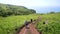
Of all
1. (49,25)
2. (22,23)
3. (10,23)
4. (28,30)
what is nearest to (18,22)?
(22,23)

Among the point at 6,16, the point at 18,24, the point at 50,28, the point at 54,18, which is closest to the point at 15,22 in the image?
the point at 18,24

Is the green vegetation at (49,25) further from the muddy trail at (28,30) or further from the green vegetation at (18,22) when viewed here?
the muddy trail at (28,30)

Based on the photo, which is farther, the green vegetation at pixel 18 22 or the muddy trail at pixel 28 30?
the green vegetation at pixel 18 22

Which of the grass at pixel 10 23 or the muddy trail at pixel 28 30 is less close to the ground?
the grass at pixel 10 23

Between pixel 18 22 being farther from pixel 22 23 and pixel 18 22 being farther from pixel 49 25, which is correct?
pixel 49 25

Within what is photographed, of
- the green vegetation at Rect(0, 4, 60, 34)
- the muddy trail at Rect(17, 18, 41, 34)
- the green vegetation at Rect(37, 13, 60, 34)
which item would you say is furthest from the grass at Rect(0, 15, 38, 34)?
the green vegetation at Rect(37, 13, 60, 34)

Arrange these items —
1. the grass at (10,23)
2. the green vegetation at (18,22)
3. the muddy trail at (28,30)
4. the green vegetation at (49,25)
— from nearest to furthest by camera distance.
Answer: the muddy trail at (28,30)
the grass at (10,23)
the green vegetation at (18,22)
the green vegetation at (49,25)

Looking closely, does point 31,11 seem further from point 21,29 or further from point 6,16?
point 21,29

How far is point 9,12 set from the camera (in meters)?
34.8

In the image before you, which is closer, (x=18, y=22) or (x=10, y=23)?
(x=10, y=23)

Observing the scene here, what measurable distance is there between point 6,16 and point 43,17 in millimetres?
7280

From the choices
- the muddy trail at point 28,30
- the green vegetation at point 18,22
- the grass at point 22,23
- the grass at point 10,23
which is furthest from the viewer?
the green vegetation at point 18,22

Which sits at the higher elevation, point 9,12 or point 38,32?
point 9,12

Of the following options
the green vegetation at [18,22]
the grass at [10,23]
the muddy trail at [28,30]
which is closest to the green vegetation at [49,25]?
the green vegetation at [18,22]
